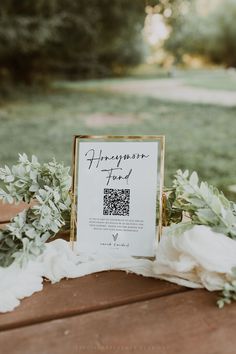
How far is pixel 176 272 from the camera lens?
76 cm

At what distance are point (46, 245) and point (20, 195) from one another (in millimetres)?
108

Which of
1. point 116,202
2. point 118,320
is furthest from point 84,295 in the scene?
point 116,202

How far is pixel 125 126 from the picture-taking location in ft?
16.2

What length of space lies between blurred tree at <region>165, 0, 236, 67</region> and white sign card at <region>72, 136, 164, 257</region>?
5.28 m

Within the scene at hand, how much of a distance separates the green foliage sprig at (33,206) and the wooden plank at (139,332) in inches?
6.3

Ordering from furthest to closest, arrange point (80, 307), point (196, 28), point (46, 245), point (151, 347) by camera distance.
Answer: point (196, 28) < point (46, 245) < point (80, 307) < point (151, 347)

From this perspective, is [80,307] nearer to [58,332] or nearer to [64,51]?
[58,332]

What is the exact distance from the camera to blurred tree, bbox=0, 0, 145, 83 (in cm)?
597

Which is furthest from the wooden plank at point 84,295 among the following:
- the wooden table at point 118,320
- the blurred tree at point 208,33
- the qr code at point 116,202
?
the blurred tree at point 208,33

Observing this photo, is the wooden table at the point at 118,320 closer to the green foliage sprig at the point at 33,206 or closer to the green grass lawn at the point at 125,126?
the green foliage sprig at the point at 33,206

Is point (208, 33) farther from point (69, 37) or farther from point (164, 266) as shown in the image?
point (164, 266)

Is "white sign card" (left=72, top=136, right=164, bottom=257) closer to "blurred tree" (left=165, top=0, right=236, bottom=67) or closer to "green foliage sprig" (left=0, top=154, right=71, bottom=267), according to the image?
"green foliage sprig" (left=0, top=154, right=71, bottom=267)

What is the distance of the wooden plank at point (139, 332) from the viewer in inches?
23.1

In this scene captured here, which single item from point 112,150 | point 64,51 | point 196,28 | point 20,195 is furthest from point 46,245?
point 64,51
